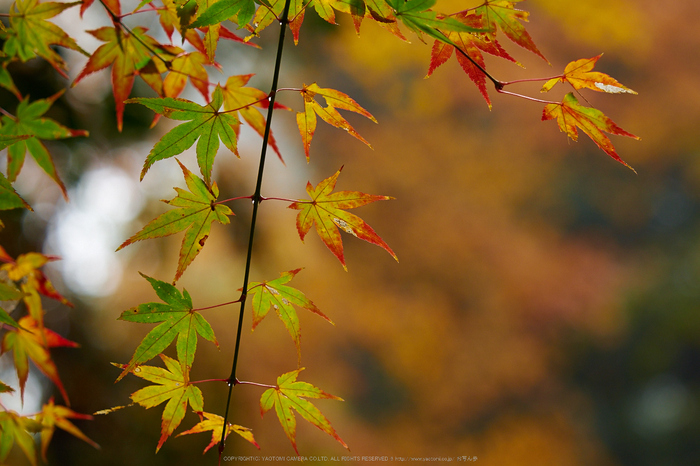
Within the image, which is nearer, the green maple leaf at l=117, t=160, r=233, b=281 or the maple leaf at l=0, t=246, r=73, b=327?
the green maple leaf at l=117, t=160, r=233, b=281

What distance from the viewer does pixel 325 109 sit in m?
0.49

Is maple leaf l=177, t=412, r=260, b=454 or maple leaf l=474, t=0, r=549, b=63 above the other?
maple leaf l=474, t=0, r=549, b=63

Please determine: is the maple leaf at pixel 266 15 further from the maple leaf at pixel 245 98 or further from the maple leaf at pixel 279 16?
the maple leaf at pixel 245 98

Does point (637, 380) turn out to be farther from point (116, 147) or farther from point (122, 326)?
point (116, 147)

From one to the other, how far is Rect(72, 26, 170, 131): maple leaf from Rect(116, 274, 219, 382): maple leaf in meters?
0.25

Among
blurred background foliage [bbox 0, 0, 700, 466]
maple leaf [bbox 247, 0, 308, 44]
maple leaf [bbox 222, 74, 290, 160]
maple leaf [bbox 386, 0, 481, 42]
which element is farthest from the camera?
blurred background foliage [bbox 0, 0, 700, 466]

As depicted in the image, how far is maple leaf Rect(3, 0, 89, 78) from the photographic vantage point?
54 cm

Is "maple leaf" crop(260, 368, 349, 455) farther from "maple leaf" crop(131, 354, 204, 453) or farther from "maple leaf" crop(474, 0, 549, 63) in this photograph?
"maple leaf" crop(474, 0, 549, 63)

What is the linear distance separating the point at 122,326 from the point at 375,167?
244 centimetres

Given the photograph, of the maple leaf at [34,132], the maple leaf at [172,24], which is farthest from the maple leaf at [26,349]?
the maple leaf at [172,24]

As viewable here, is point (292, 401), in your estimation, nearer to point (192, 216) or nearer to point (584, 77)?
point (192, 216)

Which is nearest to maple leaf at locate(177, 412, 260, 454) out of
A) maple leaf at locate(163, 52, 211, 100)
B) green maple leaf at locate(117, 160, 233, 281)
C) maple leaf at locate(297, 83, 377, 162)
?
green maple leaf at locate(117, 160, 233, 281)

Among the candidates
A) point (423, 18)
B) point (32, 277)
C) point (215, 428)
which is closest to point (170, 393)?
Answer: point (215, 428)

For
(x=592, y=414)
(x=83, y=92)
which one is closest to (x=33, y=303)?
(x=83, y=92)
